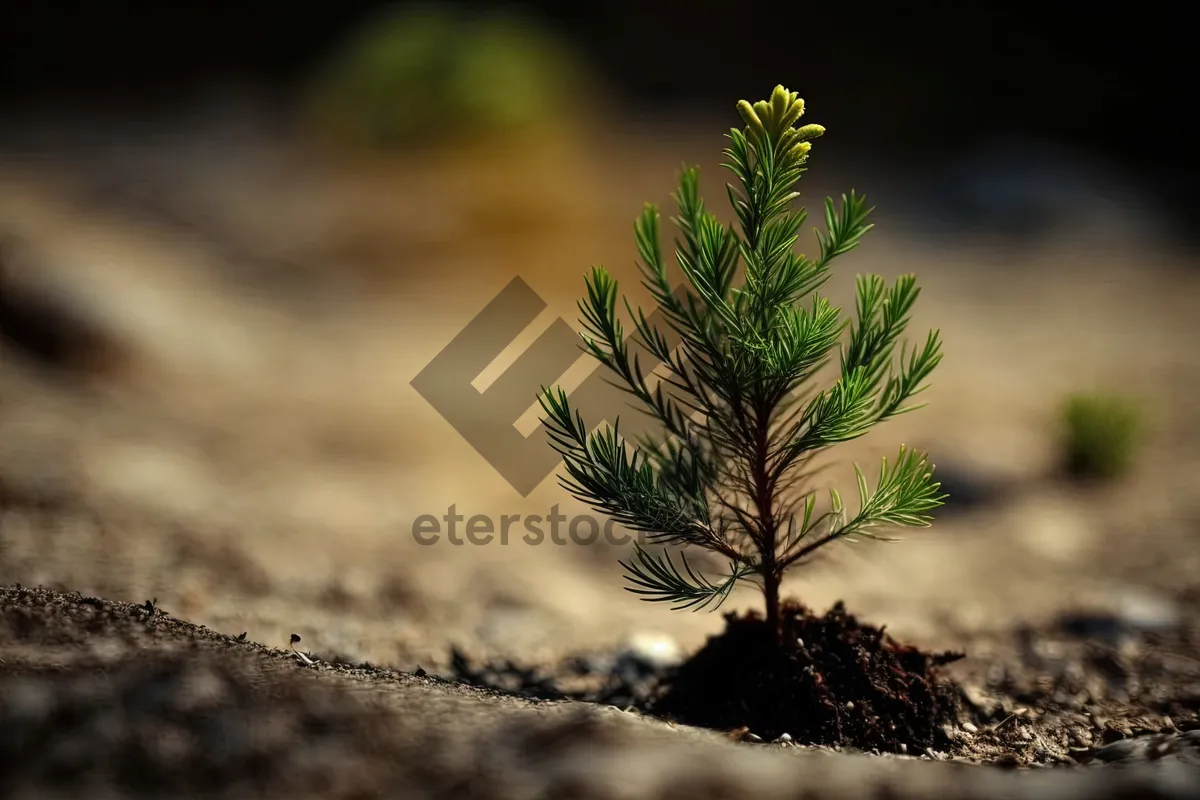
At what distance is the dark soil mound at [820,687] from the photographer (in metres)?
2.36

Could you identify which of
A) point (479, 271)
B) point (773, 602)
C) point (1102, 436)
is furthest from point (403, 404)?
point (1102, 436)

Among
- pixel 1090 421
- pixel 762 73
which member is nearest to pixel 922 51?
pixel 762 73

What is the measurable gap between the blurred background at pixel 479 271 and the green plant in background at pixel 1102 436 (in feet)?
0.07

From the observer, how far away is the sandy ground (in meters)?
3.65

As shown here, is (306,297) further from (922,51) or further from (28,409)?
(922,51)

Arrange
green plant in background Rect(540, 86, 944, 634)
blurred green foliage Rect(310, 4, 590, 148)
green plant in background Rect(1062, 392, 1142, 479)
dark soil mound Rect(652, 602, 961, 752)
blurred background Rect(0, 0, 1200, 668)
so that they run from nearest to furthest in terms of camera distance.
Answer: green plant in background Rect(540, 86, 944, 634) < dark soil mound Rect(652, 602, 961, 752) < blurred background Rect(0, 0, 1200, 668) < green plant in background Rect(1062, 392, 1142, 479) < blurred green foliage Rect(310, 4, 590, 148)

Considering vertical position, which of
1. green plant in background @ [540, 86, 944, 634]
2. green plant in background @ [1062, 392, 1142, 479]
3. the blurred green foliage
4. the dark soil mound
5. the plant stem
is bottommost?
the dark soil mound

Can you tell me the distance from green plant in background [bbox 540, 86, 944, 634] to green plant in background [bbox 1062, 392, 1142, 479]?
304 centimetres

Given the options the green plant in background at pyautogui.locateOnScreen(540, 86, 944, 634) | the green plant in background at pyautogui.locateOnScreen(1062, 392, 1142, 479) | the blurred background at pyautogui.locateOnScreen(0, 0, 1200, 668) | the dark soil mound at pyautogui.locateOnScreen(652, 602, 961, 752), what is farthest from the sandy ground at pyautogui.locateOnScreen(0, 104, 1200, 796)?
the green plant in background at pyautogui.locateOnScreen(540, 86, 944, 634)

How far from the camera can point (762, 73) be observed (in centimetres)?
1151

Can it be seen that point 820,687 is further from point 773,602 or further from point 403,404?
point 403,404

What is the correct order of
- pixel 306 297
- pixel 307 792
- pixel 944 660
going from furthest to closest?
→ pixel 306 297 → pixel 944 660 → pixel 307 792

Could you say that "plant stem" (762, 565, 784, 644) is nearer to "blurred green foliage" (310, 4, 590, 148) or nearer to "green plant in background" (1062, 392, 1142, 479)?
"green plant in background" (1062, 392, 1142, 479)

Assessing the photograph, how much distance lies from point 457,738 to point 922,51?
38.0 feet
